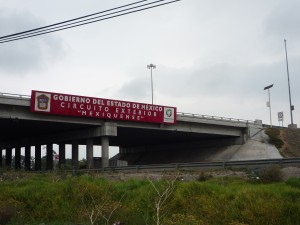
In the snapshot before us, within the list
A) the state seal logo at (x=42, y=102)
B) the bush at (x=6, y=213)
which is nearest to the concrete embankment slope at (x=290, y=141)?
the state seal logo at (x=42, y=102)

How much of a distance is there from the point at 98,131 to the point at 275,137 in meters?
27.4

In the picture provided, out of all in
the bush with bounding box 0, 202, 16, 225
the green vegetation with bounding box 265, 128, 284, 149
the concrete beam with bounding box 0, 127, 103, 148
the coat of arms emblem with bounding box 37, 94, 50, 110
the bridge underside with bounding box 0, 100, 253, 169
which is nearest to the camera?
the bush with bounding box 0, 202, 16, 225

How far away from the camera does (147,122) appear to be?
55.1 metres

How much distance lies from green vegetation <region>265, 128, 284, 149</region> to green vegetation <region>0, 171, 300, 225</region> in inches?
1936

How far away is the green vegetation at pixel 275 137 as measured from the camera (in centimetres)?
6288

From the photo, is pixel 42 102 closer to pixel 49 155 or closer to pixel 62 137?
pixel 62 137

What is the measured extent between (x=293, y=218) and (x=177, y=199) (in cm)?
342

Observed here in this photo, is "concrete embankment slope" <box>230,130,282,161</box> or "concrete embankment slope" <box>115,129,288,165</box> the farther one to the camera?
"concrete embankment slope" <box>115,129,288,165</box>

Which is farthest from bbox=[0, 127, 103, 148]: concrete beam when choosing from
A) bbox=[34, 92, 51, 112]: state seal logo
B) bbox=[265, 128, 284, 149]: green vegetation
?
bbox=[265, 128, 284, 149]: green vegetation

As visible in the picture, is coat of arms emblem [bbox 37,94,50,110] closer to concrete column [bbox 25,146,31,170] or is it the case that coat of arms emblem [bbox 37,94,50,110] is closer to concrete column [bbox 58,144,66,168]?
concrete column [bbox 58,144,66,168]

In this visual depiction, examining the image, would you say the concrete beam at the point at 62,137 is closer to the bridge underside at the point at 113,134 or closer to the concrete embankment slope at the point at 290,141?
the bridge underside at the point at 113,134

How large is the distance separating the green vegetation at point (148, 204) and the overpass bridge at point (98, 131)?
30.7 m

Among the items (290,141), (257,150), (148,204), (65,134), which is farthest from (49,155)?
(148,204)

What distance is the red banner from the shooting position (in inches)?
1831
